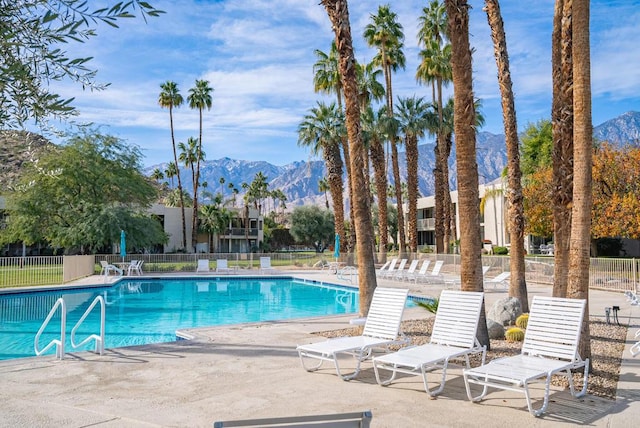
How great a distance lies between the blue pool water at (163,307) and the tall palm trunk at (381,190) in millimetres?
8007

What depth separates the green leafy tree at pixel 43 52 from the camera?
324 cm

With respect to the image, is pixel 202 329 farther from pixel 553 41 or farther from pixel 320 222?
pixel 320 222

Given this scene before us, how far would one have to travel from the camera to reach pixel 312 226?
66.8 m

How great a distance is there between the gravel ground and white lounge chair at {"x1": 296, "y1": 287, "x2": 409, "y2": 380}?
1262mm

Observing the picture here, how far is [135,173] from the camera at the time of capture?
115 ft

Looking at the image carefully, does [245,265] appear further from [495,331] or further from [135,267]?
[495,331]

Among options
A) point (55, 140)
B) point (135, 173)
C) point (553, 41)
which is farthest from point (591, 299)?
point (135, 173)

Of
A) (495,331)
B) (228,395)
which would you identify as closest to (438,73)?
(495,331)

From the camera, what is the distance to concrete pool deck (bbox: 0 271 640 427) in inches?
227

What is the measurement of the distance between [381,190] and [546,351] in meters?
28.0

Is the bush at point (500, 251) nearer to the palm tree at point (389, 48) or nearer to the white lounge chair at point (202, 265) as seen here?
the palm tree at point (389, 48)

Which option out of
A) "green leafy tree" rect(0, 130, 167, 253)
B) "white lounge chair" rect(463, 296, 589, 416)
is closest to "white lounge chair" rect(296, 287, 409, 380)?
"white lounge chair" rect(463, 296, 589, 416)

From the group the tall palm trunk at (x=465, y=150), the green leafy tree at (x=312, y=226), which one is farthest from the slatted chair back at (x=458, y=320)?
the green leafy tree at (x=312, y=226)

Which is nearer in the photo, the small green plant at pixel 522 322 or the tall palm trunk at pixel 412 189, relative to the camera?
the small green plant at pixel 522 322
